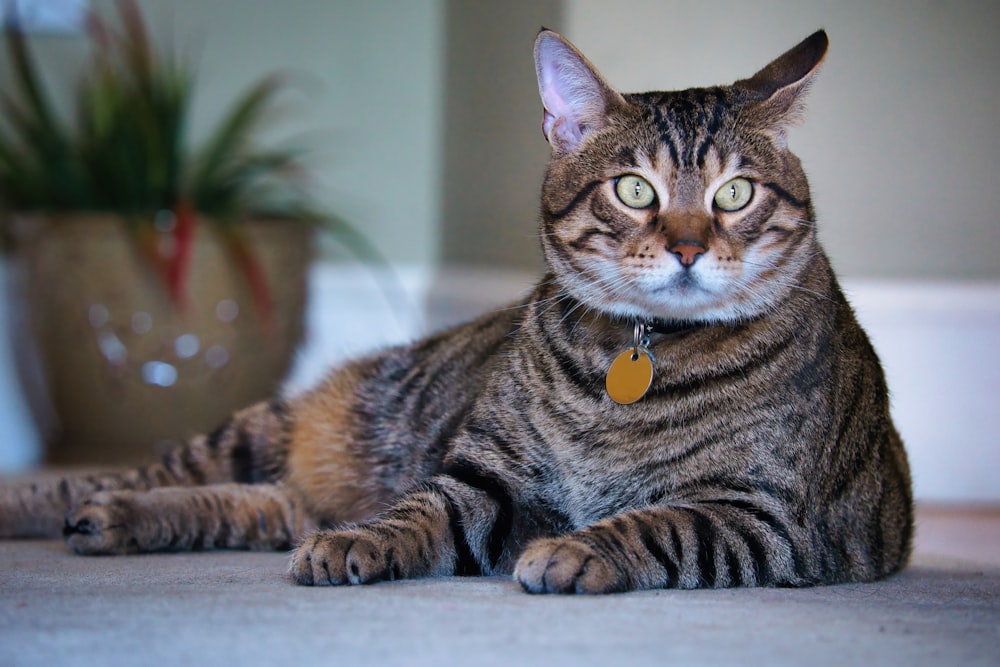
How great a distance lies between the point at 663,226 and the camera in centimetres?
Answer: 129

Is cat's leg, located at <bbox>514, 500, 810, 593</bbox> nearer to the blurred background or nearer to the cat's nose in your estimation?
the cat's nose

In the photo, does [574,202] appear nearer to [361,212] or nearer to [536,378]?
[536,378]

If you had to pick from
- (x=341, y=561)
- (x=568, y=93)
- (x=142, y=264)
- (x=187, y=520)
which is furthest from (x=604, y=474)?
(x=142, y=264)

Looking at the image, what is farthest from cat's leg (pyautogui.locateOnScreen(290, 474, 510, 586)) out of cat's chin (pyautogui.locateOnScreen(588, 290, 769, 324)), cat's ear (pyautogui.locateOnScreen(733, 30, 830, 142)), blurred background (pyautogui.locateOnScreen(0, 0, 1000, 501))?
blurred background (pyautogui.locateOnScreen(0, 0, 1000, 501))

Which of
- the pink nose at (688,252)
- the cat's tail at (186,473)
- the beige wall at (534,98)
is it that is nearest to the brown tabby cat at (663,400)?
the pink nose at (688,252)

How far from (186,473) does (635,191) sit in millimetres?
962

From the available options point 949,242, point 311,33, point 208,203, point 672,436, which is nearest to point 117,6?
point 311,33

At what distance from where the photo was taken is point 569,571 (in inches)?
44.9

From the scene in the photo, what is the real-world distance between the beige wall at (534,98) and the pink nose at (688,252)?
107 cm

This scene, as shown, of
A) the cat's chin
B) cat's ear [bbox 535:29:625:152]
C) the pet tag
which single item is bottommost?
the pet tag

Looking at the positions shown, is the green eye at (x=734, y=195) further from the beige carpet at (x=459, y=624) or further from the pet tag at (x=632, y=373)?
the beige carpet at (x=459, y=624)

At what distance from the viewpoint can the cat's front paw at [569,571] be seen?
114 centimetres

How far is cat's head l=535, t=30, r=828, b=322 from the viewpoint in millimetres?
1285

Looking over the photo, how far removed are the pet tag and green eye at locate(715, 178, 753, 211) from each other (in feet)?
0.58
